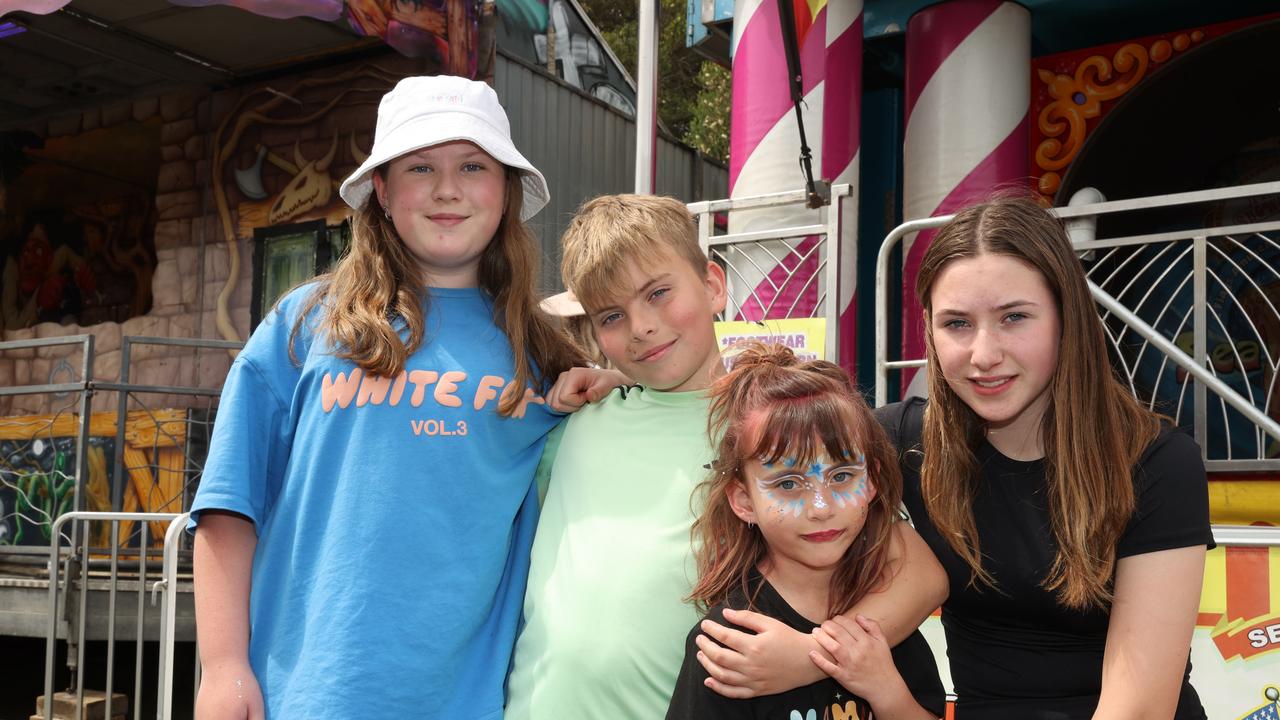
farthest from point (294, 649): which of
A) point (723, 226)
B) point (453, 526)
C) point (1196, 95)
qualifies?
point (723, 226)

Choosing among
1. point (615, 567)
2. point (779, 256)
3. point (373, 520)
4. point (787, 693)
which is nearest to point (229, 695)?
point (373, 520)

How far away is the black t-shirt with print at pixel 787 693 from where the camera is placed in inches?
61.7

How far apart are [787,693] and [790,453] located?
36cm

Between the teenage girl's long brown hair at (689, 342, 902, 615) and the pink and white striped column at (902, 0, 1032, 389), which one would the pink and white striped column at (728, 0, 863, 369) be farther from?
the teenage girl's long brown hair at (689, 342, 902, 615)

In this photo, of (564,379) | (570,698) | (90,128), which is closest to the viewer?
(570,698)

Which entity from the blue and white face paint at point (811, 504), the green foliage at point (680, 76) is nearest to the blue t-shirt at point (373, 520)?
the blue and white face paint at point (811, 504)

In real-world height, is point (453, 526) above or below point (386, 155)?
below

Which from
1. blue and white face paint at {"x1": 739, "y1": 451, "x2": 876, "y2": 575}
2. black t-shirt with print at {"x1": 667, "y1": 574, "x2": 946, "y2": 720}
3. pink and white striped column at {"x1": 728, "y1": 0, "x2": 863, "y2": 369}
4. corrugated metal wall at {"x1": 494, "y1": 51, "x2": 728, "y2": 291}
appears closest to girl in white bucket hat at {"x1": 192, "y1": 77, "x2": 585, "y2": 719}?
black t-shirt with print at {"x1": 667, "y1": 574, "x2": 946, "y2": 720}

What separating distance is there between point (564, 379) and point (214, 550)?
66 cm

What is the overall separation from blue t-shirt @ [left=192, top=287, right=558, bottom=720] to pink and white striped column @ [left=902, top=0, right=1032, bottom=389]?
3.26 meters

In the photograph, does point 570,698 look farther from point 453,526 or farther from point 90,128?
point 90,128

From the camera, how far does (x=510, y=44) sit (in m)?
7.41

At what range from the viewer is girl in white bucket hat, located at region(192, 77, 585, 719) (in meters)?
1.75

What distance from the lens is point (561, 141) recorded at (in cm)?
769
